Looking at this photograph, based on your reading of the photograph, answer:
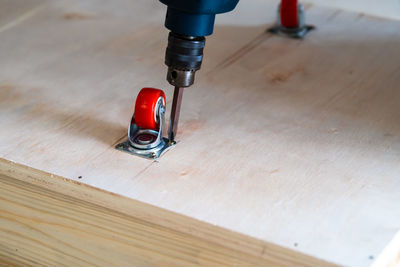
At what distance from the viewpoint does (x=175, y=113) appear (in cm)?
79

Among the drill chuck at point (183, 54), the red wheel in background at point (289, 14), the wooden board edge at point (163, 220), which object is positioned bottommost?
the wooden board edge at point (163, 220)

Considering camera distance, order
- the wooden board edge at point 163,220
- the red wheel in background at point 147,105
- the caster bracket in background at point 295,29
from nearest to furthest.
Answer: the wooden board edge at point 163,220 → the red wheel in background at point 147,105 → the caster bracket in background at point 295,29

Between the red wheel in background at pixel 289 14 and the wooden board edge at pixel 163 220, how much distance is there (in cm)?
58

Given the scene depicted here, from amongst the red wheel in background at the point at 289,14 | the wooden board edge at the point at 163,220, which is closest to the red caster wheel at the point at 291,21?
the red wheel in background at the point at 289,14

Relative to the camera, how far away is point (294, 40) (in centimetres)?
114

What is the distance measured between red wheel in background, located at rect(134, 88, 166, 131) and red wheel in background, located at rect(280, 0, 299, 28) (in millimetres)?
461

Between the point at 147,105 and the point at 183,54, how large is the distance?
3.0 inches

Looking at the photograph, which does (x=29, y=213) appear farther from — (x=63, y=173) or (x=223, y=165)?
(x=223, y=165)

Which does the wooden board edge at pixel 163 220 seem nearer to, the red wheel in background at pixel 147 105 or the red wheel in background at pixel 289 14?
the red wheel in background at pixel 147 105

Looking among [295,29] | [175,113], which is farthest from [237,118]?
[295,29]

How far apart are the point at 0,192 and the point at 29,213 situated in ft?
0.14

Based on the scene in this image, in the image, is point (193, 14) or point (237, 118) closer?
point (193, 14)

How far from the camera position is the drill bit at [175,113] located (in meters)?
0.77

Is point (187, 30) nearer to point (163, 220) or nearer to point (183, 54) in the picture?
point (183, 54)
